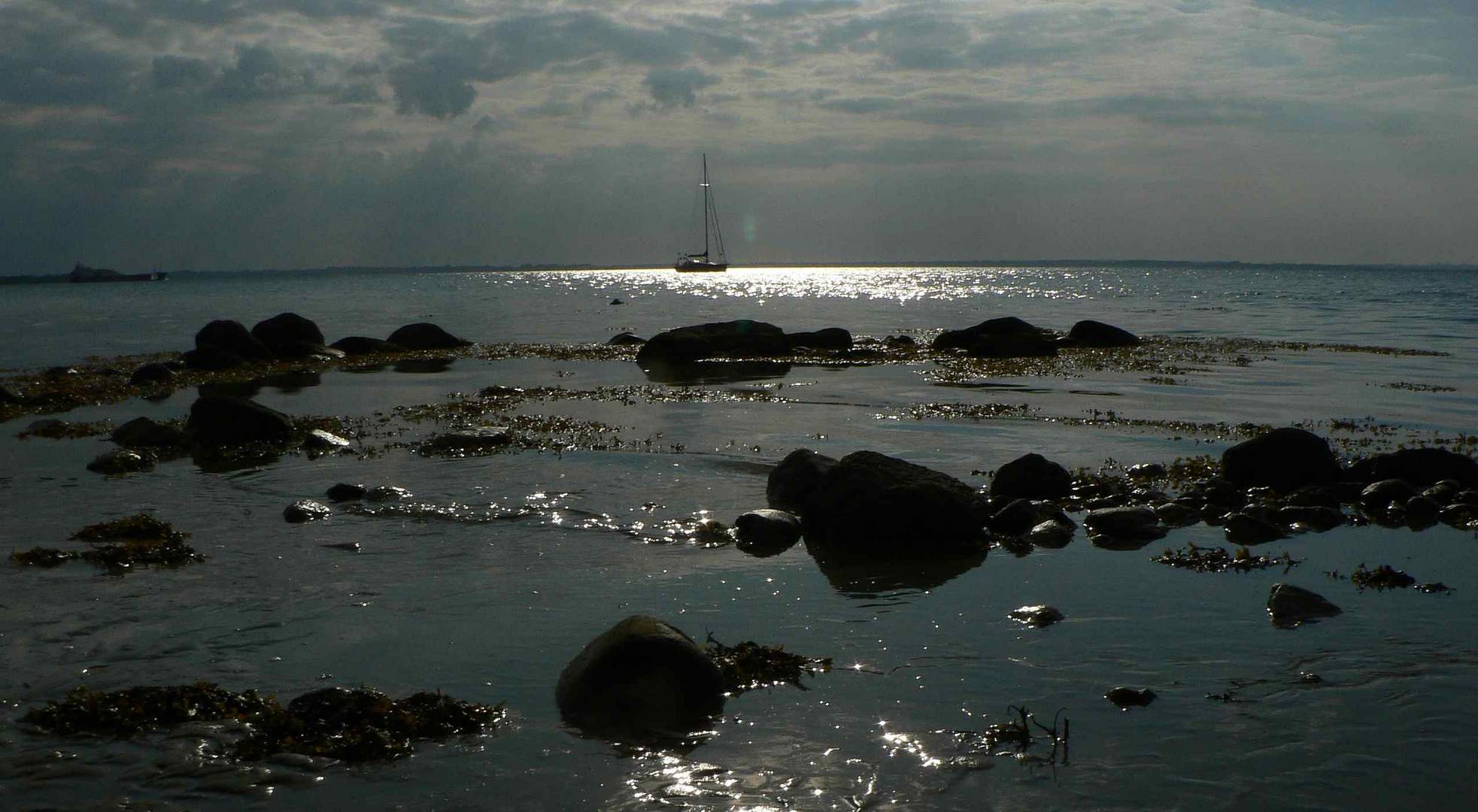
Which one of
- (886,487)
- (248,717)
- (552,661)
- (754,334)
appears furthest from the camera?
(754,334)

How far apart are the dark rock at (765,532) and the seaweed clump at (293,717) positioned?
572 centimetres

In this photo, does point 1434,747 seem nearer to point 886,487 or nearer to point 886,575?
point 886,575

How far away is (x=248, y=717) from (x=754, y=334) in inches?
1470

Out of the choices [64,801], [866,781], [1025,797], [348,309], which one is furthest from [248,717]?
[348,309]

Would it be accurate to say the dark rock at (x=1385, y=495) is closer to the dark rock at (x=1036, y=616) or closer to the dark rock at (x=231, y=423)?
the dark rock at (x=1036, y=616)

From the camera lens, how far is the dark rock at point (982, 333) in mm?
47594

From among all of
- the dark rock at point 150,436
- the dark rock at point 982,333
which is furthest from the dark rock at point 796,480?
the dark rock at point 982,333

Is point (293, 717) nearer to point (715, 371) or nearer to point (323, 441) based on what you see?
point (323, 441)

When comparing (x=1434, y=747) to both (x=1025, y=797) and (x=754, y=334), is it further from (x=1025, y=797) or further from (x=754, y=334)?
(x=754, y=334)

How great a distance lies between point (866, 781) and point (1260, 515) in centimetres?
979

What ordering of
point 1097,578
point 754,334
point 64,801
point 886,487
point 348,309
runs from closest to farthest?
point 64,801 → point 1097,578 → point 886,487 → point 754,334 → point 348,309

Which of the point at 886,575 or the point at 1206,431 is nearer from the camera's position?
the point at 886,575

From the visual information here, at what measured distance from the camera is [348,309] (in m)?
105

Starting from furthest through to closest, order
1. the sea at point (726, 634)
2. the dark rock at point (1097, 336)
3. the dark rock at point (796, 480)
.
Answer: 1. the dark rock at point (1097, 336)
2. the dark rock at point (796, 480)
3. the sea at point (726, 634)
